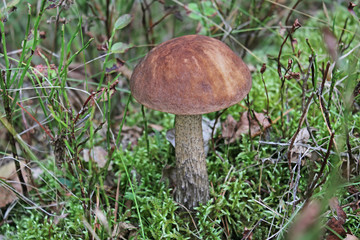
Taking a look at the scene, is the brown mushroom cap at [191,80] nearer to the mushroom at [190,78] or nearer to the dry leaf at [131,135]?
the mushroom at [190,78]

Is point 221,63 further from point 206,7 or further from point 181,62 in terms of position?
point 206,7

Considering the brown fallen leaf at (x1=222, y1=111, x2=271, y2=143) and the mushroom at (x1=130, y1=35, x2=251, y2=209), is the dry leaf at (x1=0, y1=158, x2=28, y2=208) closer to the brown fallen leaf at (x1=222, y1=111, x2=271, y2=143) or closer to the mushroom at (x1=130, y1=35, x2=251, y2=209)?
the mushroom at (x1=130, y1=35, x2=251, y2=209)

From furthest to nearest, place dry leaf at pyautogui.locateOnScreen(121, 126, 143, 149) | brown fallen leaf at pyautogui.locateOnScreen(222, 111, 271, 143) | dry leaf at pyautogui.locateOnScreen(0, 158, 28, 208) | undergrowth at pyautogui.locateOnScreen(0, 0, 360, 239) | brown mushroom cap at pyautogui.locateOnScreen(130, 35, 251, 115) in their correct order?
dry leaf at pyautogui.locateOnScreen(121, 126, 143, 149) → brown fallen leaf at pyautogui.locateOnScreen(222, 111, 271, 143) → dry leaf at pyautogui.locateOnScreen(0, 158, 28, 208) → undergrowth at pyautogui.locateOnScreen(0, 0, 360, 239) → brown mushroom cap at pyautogui.locateOnScreen(130, 35, 251, 115)

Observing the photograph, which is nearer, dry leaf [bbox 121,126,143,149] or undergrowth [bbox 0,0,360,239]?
undergrowth [bbox 0,0,360,239]

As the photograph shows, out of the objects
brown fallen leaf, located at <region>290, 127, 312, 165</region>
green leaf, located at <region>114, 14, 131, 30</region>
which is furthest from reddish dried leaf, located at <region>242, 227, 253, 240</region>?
green leaf, located at <region>114, 14, 131, 30</region>

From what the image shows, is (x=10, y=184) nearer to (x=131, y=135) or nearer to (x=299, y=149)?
(x=131, y=135)

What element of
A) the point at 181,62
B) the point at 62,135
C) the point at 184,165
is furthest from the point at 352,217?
the point at 62,135

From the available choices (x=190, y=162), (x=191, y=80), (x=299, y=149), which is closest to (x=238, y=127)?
(x=299, y=149)
